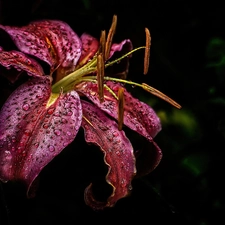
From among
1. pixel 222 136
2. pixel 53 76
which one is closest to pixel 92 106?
pixel 53 76

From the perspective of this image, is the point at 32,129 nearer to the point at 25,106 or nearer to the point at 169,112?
the point at 25,106

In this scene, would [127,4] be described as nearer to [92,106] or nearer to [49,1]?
[49,1]

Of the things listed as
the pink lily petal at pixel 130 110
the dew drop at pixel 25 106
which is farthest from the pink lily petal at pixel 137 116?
the dew drop at pixel 25 106

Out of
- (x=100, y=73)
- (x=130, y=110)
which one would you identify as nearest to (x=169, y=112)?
(x=130, y=110)

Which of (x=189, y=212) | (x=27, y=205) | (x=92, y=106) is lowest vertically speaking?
(x=189, y=212)

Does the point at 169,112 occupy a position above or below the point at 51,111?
below

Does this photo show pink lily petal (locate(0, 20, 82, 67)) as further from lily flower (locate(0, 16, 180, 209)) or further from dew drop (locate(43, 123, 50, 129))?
dew drop (locate(43, 123, 50, 129))

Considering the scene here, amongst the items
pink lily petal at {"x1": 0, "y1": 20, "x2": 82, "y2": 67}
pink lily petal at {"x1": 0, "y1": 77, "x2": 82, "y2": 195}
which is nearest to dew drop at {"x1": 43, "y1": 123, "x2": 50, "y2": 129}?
pink lily petal at {"x1": 0, "y1": 77, "x2": 82, "y2": 195}
